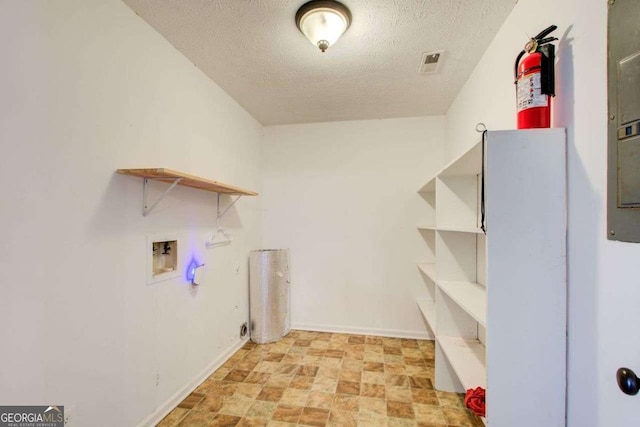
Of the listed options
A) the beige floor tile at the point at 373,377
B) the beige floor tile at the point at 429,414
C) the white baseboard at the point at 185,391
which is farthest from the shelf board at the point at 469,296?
the white baseboard at the point at 185,391

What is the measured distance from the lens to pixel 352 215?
320 centimetres

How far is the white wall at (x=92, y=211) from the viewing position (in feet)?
3.46

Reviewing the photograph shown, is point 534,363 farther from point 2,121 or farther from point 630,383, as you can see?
point 2,121

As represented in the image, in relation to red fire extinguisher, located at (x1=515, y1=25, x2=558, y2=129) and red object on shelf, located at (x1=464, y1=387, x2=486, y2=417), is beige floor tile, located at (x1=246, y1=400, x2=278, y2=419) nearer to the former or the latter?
red object on shelf, located at (x1=464, y1=387, x2=486, y2=417)

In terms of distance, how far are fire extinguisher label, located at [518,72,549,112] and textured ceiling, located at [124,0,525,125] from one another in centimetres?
68

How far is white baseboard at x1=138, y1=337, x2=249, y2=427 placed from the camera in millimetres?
1688

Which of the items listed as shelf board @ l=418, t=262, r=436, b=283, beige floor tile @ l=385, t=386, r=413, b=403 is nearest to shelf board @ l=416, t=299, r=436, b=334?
shelf board @ l=418, t=262, r=436, b=283

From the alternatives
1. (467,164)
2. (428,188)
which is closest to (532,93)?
(467,164)

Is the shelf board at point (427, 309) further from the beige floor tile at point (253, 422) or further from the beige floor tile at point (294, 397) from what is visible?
the beige floor tile at point (253, 422)

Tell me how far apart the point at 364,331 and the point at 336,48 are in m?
2.79

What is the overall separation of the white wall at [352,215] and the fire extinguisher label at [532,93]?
Result: 1.95m

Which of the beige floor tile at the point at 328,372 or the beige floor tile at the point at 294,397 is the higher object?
the beige floor tile at the point at 294,397

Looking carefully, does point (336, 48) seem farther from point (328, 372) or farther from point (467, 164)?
point (328, 372)

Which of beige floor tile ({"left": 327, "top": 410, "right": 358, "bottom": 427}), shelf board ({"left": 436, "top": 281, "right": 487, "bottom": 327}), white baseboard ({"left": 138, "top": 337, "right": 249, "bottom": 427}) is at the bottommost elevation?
beige floor tile ({"left": 327, "top": 410, "right": 358, "bottom": 427})
